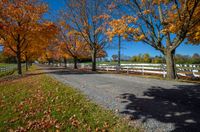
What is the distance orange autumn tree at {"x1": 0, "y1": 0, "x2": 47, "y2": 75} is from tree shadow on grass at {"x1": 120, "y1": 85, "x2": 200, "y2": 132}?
17.1m

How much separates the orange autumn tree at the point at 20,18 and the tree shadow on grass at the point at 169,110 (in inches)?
673

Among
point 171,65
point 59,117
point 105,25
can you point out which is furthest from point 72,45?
point 59,117

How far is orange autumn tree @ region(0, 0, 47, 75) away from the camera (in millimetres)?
20344

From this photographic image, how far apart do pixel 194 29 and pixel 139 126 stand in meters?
11.6

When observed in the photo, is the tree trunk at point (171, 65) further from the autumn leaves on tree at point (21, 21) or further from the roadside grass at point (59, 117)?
the autumn leaves on tree at point (21, 21)

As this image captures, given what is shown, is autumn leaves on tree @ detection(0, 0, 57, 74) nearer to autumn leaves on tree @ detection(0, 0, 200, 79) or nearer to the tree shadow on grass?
autumn leaves on tree @ detection(0, 0, 200, 79)

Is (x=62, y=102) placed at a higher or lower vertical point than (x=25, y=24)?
lower

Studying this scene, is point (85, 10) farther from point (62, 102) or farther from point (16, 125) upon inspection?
point (16, 125)

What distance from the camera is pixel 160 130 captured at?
14.4 feet

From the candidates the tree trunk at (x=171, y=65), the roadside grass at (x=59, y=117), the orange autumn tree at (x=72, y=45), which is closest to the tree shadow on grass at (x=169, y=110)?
the roadside grass at (x=59, y=117)

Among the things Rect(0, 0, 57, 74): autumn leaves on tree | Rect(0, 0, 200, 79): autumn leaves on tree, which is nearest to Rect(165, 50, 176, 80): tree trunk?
Rect(0, 0, 200, 79): autumn leaves on tree

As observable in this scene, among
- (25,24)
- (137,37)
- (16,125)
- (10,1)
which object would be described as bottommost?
(16,125)

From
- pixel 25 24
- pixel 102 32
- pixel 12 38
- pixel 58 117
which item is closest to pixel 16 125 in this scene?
pixel 58 117

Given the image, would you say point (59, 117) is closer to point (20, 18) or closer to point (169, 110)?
point (169, 110)
